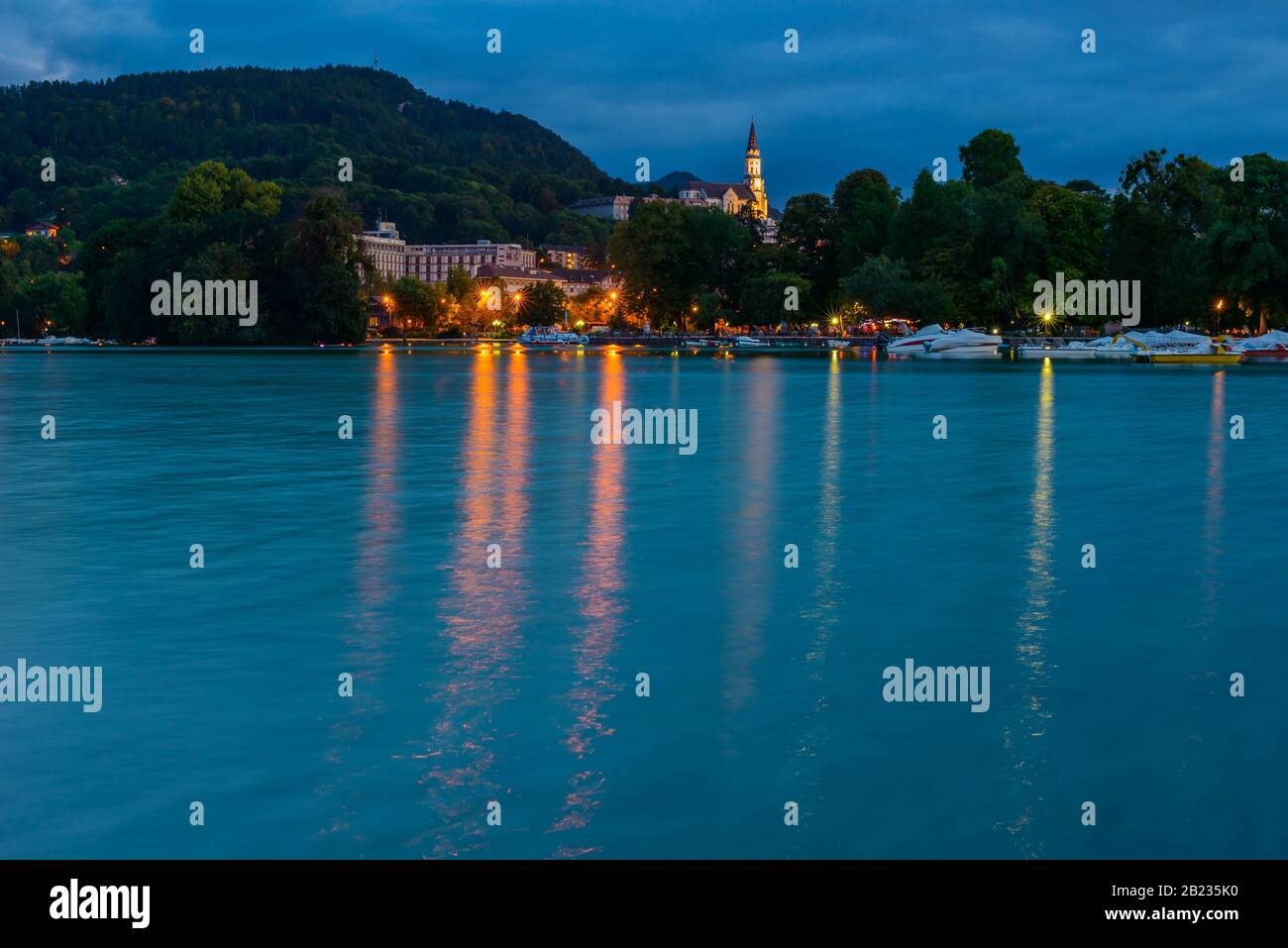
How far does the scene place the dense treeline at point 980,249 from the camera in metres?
103

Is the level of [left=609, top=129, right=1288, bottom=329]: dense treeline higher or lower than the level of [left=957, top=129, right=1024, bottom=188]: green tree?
lower

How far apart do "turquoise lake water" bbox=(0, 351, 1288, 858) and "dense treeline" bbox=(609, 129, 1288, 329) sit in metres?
79.2

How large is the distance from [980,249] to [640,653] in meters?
117

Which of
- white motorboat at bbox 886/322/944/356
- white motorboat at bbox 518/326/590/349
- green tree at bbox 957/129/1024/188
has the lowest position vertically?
white motorboat at bbox 886/322/944/356

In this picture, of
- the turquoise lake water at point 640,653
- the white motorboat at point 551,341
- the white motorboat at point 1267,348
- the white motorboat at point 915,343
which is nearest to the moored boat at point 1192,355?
the white motorboat at point 1267,348

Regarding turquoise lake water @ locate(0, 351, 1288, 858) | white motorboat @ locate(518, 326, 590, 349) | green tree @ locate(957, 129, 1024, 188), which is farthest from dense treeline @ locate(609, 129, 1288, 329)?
turquoise lake water @ locate(0, 351, 1288, 858)

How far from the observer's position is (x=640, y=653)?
1395cm

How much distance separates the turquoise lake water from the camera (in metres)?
9.52

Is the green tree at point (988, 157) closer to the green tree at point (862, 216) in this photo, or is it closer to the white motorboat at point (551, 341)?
the green tree at point (862, 216)

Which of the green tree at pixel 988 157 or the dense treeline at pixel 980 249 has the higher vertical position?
the green tree at pixel 988 157

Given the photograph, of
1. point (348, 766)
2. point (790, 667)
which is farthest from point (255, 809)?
point (790, 667)

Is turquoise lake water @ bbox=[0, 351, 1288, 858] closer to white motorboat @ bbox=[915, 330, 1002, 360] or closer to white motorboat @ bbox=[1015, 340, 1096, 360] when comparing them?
white motorboat @ bbox=[1015, 340, 1096, 360]

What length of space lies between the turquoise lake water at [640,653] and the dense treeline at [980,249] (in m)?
79.2
